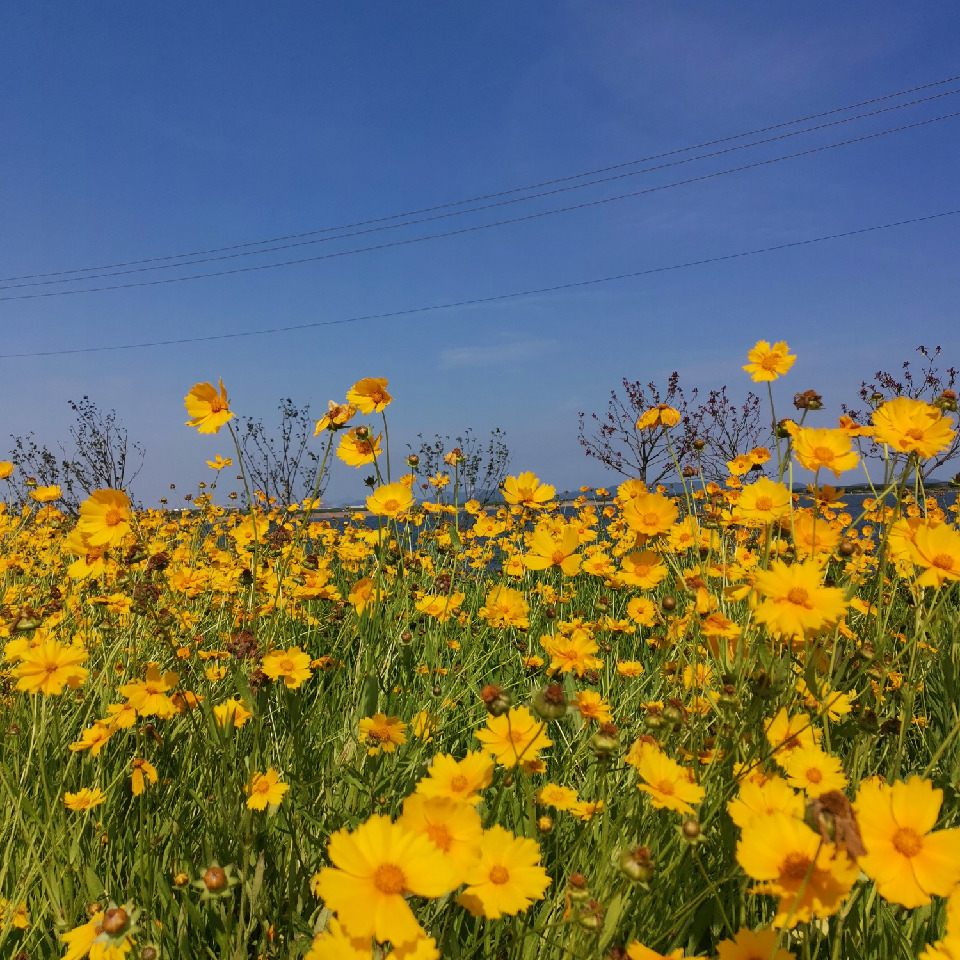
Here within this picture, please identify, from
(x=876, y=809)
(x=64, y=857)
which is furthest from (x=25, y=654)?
(x=876, y=809)

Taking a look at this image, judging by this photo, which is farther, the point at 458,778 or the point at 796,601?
the point at 796,601

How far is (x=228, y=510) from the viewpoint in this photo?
19.4ft

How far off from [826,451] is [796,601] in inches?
20.1

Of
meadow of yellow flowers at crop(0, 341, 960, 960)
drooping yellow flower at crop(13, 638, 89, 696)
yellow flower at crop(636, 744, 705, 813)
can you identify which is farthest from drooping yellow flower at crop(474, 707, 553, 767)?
drooping yellow flower at crop(13, 638, 89, 696)

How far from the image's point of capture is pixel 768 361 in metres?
1.52

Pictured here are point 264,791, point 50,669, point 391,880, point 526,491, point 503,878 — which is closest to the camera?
point 391,880

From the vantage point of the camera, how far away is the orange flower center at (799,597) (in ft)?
3.16

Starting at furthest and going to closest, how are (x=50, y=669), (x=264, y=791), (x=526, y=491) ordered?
1. (x=526, y=491)
2. (x=50, y=669)
3. (x=264, y=791)

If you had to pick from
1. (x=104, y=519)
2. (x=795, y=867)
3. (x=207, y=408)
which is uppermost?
(x=207, y=408)

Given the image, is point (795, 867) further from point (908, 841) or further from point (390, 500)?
point (390, 500)

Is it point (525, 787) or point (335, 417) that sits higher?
point (335, 417)

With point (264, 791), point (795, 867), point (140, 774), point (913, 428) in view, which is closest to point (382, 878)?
point (795, 867)

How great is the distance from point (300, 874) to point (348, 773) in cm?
19

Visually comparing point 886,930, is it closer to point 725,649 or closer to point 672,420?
point 725,649
